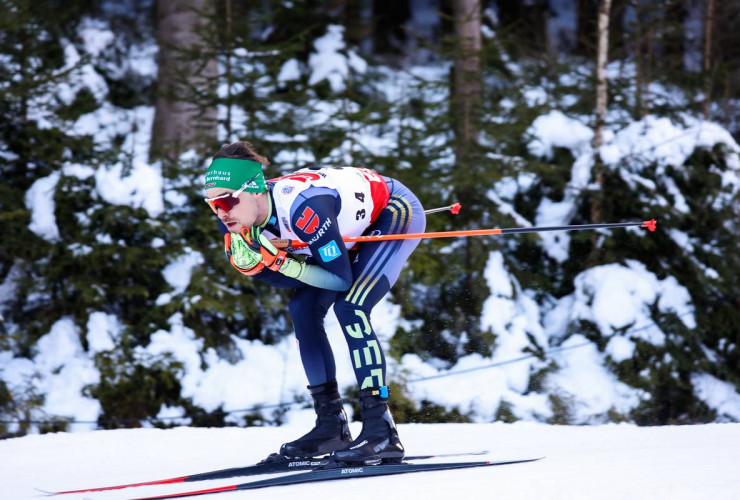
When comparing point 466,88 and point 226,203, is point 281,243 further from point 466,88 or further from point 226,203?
point 466,88

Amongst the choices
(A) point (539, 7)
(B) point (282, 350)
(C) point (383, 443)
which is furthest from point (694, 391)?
(A) point (539, 7)

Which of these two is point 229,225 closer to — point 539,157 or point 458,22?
point 458,22

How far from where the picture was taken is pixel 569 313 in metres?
7.58

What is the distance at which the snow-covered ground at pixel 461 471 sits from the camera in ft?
9.37

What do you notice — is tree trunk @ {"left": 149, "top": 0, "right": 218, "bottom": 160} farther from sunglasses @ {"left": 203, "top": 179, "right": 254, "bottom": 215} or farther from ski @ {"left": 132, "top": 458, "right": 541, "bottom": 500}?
ski @ {"left": 132, "top": 458, "right": 541, "bottom": 500}

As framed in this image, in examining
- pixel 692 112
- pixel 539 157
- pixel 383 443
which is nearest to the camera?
pixel 383 443

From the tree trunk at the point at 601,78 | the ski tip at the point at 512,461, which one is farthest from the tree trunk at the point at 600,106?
the ski tip at the point at 512,461

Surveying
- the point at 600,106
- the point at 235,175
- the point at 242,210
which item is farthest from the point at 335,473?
the point at 600,106

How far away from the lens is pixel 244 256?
3.34m

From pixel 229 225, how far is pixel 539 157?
5.47 metres

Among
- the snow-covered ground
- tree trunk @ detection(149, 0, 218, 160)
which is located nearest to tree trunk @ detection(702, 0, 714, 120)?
tree trunk @ detection(149, 0, 218, 160)

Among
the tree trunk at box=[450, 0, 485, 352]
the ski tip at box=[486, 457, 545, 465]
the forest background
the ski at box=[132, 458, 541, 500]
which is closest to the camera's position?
the ski at box=[132, 458, 541, 500]

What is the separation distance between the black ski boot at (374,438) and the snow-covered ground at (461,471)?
146 millimetres

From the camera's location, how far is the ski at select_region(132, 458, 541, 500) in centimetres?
321
